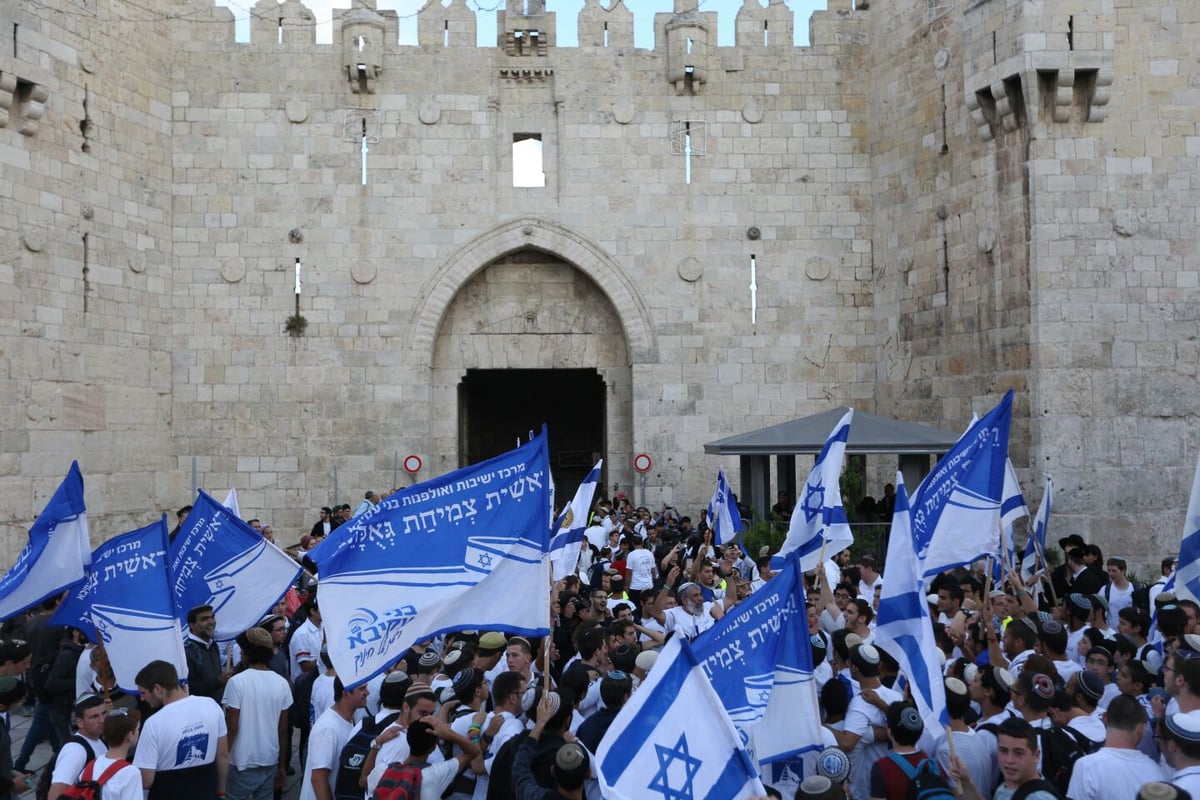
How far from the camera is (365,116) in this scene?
19672 mm

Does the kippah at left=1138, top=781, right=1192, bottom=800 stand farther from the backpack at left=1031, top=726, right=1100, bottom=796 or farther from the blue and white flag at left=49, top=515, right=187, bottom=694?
the blue and white flag at left=49, top=515, right=187, bottom=694

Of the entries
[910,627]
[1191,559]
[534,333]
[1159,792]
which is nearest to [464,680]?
[910,627]

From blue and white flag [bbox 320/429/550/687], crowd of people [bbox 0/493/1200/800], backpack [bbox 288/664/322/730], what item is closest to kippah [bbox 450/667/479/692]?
crowd of people [bbox 0/493/1200/800]

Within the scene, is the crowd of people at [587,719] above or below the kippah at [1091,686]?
below

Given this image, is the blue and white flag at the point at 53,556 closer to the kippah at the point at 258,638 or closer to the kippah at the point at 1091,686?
the kippah at the point at 258,638

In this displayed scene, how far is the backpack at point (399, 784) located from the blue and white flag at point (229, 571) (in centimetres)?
310

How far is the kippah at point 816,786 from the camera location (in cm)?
423

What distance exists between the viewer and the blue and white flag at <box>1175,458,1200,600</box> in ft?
22.7

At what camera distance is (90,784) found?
4969 mm

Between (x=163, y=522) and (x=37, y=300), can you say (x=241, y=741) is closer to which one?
(x=163, y=522)

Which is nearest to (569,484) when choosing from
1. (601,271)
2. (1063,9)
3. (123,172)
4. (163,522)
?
(601,271)

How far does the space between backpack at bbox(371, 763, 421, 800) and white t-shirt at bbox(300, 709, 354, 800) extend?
2.43 ft

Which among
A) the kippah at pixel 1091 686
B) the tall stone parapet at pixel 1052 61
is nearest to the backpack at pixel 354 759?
the kippah at pixel 1091 686

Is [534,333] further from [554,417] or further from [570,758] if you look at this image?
[570,758]
